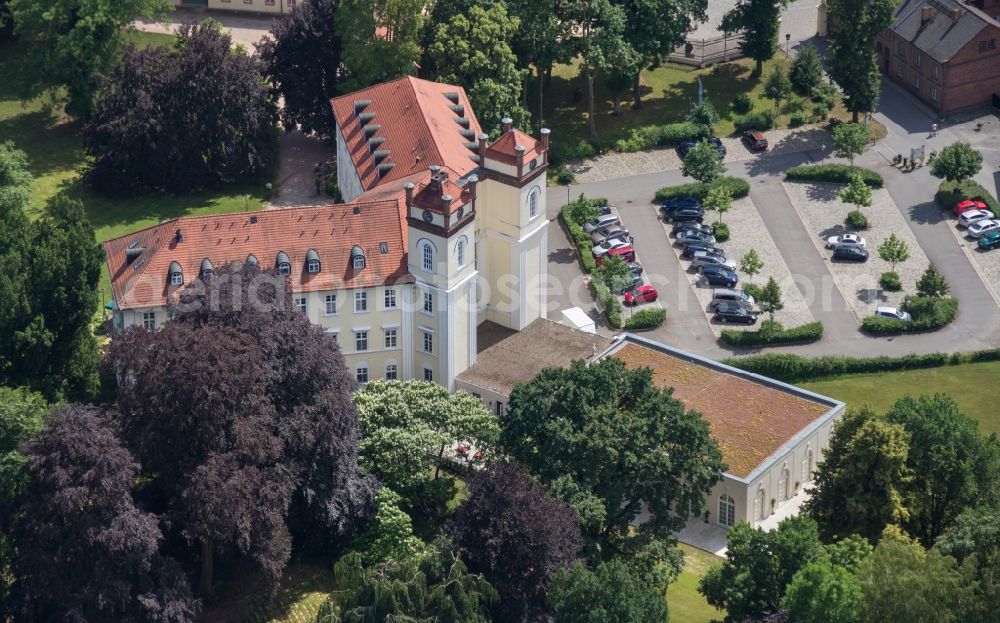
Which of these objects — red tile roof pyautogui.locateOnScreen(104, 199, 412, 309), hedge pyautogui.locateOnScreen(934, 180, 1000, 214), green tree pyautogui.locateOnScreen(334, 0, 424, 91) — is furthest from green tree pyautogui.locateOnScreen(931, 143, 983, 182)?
red tile roof pyautogui.locateOnScreen(104, 199, 412, 309)

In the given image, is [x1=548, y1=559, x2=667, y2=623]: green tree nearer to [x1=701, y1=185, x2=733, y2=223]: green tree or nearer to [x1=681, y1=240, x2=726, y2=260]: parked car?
[x1=681, y1=240, x2=726, y2=260]: parked car

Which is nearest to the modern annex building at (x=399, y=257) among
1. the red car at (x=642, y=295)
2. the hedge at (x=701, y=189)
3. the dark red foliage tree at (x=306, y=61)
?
the red car at (x=642, y=295)

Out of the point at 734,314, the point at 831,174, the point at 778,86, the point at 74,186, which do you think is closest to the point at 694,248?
the point at 734,314

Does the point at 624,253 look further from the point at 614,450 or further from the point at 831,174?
the point at 614,450

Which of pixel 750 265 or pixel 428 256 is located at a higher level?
pixel 428 256

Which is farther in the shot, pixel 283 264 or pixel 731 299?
pixel 731 299

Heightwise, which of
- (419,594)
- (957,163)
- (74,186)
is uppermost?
(957,163)

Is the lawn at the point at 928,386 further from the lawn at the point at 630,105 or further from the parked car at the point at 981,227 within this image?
the lawn at the point at 630,105
